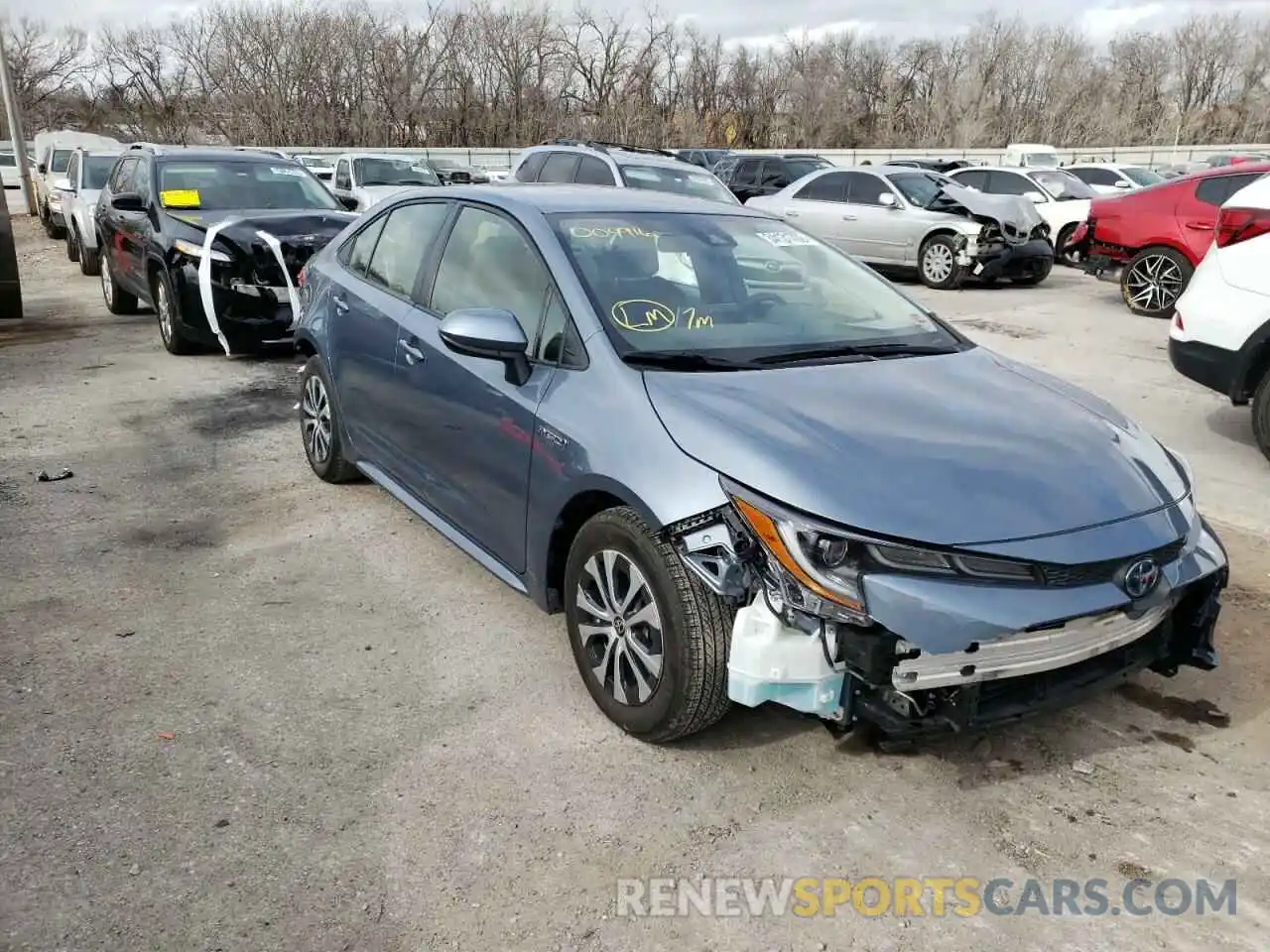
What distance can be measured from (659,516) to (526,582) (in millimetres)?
882

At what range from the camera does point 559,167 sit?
12.6 m

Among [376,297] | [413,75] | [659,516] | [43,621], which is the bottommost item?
[43,621]

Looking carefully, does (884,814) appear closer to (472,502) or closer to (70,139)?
(472,502)

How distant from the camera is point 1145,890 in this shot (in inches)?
102

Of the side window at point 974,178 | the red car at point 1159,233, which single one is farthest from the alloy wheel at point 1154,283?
the side window at point 974,178

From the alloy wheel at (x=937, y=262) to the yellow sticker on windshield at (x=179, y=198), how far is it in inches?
364

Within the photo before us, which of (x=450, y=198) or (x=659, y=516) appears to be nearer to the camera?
(x=659, y=516)

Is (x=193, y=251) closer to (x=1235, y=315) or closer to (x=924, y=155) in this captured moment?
(x=1235, y=315)

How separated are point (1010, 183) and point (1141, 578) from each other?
51.9 feet

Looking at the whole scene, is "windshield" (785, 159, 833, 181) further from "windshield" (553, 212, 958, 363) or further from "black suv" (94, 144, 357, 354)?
"windshield" (553, 212, 958, 363)

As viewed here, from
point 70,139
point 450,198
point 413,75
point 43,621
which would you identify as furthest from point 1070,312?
point 413,75

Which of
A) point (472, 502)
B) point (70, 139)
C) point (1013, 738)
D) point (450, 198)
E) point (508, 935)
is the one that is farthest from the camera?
point (70, 139)

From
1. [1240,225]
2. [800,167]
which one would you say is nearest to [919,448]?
[1240,225]

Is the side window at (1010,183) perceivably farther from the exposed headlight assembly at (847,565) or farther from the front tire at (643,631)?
the exposed headlight assembly at (847,565)
